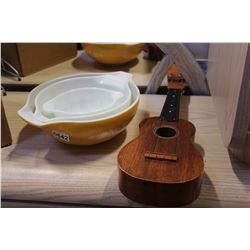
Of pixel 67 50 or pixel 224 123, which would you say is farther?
pixel 67 50

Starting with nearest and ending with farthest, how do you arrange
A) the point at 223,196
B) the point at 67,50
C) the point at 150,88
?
the point at 223,196 < the point at 150,88 < the point at 67,50

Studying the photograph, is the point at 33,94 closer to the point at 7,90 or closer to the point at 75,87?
the point at 75,87

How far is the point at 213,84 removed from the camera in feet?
1.86

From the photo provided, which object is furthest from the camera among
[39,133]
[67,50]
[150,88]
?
[67,50]

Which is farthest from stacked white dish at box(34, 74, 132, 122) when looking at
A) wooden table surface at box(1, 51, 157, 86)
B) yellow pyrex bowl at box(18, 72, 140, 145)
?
wooden table surface at box(1, 51, 157, 86)

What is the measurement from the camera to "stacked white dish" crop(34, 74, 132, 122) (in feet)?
1.43

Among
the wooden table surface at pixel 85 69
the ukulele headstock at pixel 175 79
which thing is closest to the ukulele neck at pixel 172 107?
the ukulele headstock at pixel 175 79

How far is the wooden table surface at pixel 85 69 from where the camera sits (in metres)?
0.67

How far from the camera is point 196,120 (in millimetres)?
524

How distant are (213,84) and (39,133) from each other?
0.32m

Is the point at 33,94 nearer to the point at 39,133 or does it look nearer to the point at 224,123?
the point at 39,133

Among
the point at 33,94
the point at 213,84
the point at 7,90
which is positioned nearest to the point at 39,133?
the point at 33,94

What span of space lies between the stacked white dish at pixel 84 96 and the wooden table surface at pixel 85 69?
6.1 inches

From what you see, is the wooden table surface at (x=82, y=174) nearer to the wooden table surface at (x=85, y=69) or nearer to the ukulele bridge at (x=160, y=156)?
the ukulele bridge at (x=160, y=156)
